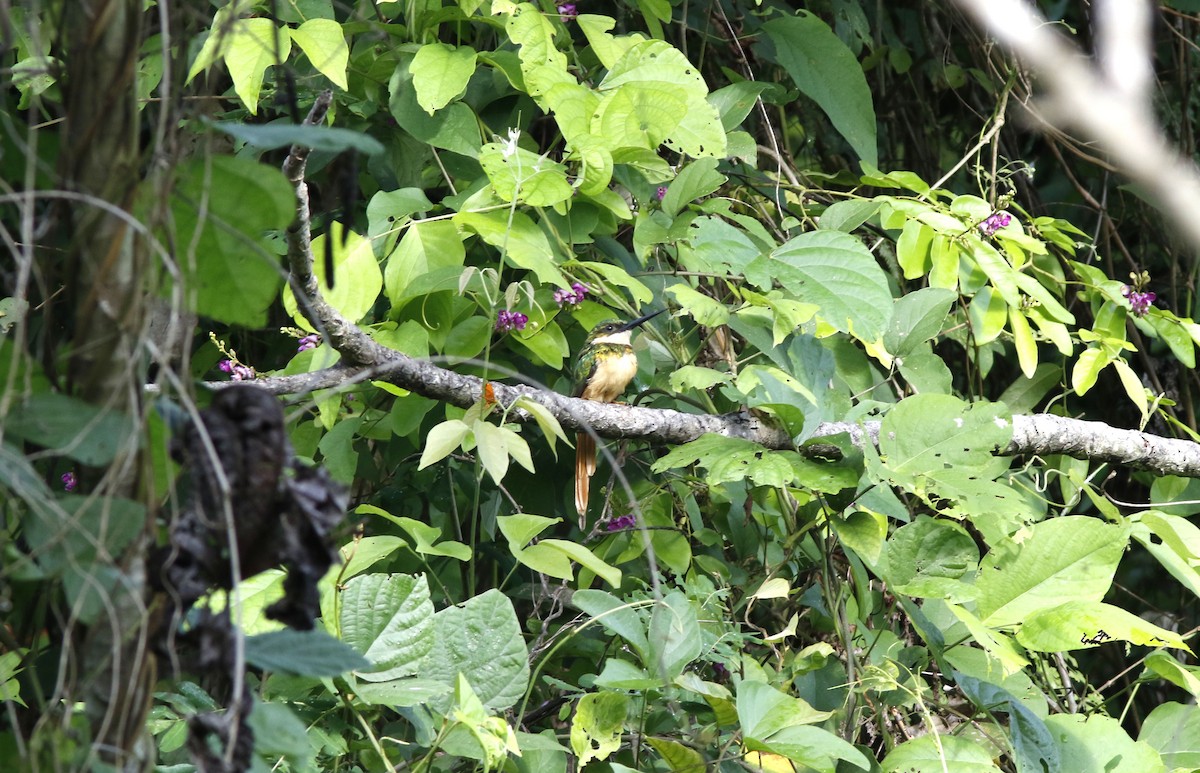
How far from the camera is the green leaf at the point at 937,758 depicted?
1598mm

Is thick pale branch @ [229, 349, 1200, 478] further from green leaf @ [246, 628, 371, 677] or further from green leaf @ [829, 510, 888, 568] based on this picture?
green leaf @ [246, 628, 371, 677]

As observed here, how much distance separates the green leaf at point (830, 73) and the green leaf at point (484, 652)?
5.26 feet

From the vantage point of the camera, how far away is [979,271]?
7.34ft

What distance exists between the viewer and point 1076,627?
159 centimetres

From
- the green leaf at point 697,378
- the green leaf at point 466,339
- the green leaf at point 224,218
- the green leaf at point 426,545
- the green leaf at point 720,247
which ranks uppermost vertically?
the green leaf at point 224,218

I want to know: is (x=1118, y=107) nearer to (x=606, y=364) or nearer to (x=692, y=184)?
(x=692, y=184)

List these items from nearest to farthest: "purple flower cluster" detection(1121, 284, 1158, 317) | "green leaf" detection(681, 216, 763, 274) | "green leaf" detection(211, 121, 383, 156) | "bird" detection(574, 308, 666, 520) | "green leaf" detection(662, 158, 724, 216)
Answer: "green leaf" detection(211, 121, 383, 156), "green leaf" detection(681, 216, 763, 274), "green leaf" detection(662, 158, 724, 216), "purple flower cluster" detection(1121, 284, 1158, 317), "bird" detection(574, 308, 666, 520)

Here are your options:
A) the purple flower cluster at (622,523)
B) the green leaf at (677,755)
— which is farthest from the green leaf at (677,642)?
the purple flower cluster at (622,523)

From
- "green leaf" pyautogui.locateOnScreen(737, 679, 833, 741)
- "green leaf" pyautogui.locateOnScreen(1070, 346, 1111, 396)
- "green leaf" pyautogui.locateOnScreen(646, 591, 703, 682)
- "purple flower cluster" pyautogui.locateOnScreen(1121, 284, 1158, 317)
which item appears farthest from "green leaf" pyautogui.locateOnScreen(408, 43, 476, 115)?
"purple flower cluster" pyautogui.locateOnScreen(1121, 284, 1158, 317)

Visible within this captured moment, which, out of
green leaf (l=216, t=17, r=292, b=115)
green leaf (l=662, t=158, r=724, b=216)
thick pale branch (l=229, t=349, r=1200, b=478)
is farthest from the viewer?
green leaf (l=662, t=158, r=724, b=216)

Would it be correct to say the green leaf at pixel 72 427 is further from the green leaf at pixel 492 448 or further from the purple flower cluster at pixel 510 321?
the purple flower cluster at pixel 510 321

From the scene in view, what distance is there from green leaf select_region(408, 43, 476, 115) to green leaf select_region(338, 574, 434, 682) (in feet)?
2.93

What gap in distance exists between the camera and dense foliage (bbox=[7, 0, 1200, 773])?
25.0 inches

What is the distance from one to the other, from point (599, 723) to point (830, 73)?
1.67 meters
